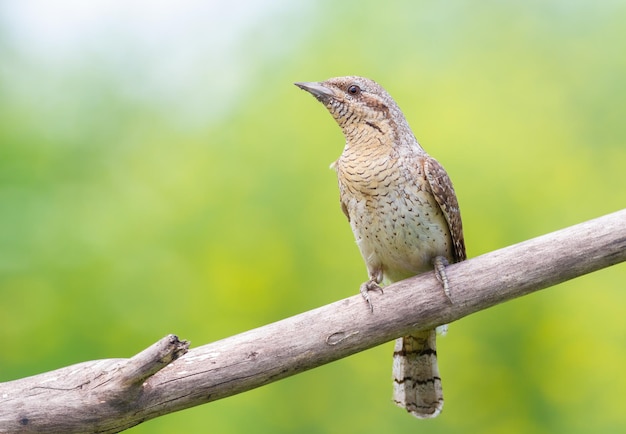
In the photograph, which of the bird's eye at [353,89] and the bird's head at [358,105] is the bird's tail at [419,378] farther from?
the bird's eye at [353,89]

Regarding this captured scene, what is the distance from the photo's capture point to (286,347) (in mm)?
2922

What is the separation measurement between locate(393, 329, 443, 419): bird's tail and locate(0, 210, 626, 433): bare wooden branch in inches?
18.5

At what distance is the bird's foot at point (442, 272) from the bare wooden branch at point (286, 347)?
0.02 m

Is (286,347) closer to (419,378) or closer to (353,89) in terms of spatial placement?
(419,378)

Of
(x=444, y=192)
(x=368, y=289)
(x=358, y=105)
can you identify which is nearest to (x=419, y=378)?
(x=368, y=289)

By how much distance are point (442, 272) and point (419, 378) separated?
2.08 ft

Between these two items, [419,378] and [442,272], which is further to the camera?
[419,378]

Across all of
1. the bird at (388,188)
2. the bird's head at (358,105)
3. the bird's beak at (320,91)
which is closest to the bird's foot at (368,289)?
the bird at (388,188)

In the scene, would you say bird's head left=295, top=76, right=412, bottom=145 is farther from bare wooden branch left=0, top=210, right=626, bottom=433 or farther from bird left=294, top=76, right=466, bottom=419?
bare wooden branch left=0, top=210, right=626, bottom=433

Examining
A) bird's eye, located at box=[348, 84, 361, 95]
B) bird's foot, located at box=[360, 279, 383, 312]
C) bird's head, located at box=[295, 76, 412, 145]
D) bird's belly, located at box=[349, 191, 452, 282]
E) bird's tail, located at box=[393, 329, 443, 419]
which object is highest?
bird's eye, located at box=[348, 84, 361, 95]

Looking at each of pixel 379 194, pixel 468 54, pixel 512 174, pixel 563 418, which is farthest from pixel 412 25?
pixel 563 418

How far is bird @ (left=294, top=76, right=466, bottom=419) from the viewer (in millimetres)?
3217

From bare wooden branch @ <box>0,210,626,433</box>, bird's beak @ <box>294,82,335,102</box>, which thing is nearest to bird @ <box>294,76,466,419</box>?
bird's beak @ <box>294,82,335,102</box>

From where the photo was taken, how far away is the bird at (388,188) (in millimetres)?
3217
